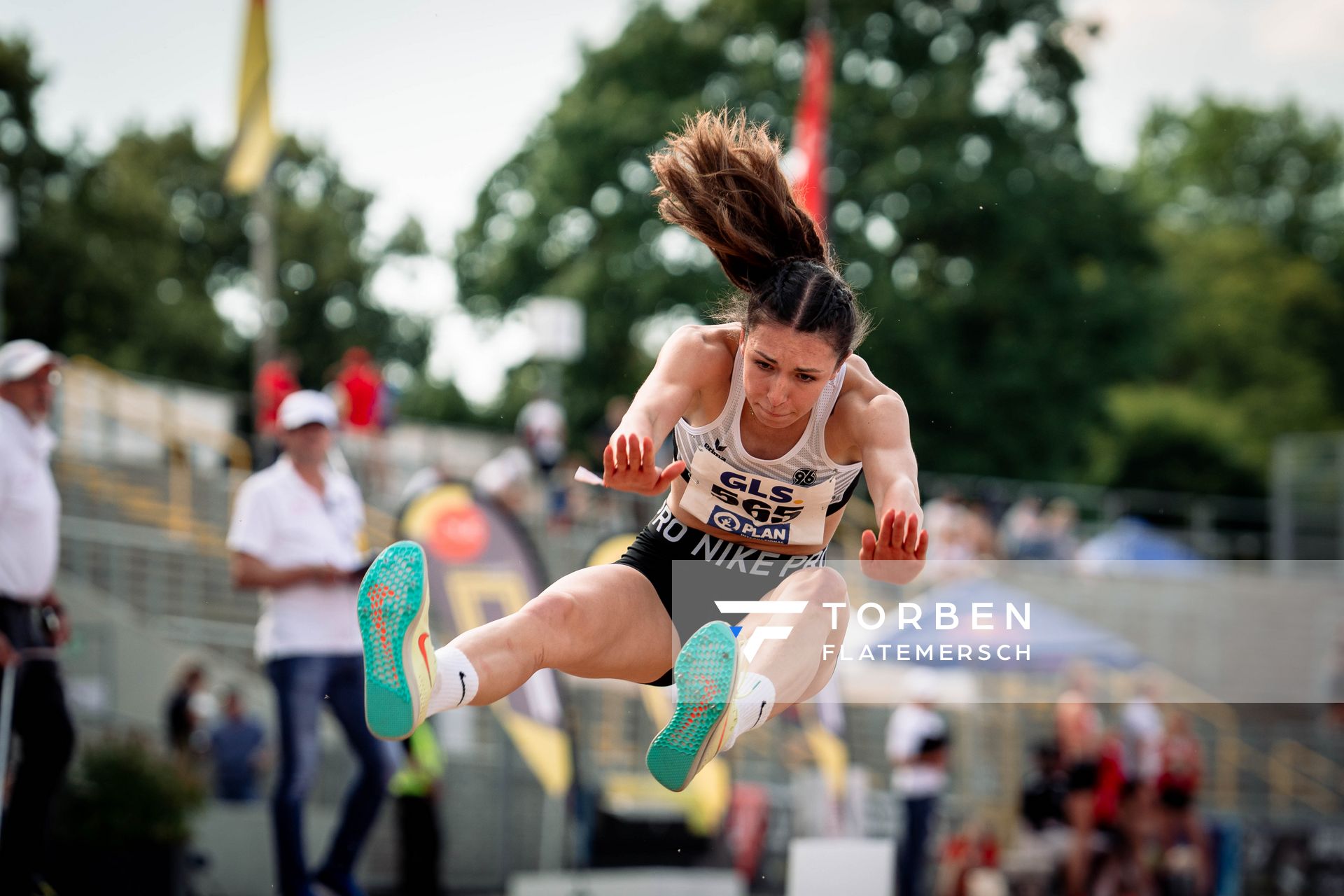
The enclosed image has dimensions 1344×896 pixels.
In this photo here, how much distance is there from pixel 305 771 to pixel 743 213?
126 inches

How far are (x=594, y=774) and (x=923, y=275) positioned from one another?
510 inches

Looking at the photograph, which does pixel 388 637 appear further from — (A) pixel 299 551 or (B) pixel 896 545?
(A) pixel 299 551

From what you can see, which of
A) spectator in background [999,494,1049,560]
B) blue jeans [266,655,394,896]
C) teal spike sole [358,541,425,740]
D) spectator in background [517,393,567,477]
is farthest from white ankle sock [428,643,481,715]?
spectator in background [999,494,1049,560]

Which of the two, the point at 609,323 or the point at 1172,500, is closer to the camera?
the point at 609,323

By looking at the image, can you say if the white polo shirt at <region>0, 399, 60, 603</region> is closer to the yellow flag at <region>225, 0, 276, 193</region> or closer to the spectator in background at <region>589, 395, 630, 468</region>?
the spectator in background at <region>589, 395, 630, 468</region>

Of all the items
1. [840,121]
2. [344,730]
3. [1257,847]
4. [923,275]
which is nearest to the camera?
[344,730]

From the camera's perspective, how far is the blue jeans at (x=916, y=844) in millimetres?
10484

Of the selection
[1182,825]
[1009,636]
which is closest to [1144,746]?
[1182,825]

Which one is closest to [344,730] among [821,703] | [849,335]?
[849,335]

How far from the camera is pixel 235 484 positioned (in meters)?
16.1

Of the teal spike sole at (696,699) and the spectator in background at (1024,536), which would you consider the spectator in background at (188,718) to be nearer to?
the teal spike sole at (696,699)

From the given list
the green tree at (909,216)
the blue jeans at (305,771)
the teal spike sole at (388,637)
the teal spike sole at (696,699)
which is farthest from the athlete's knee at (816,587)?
the green tree at (909,216)

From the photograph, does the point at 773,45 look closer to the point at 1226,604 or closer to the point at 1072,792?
the point at 1226,604

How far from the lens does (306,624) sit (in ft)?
20.4
